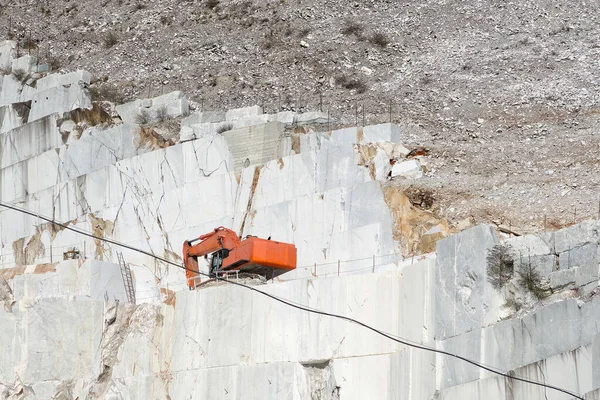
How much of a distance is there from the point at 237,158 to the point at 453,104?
6032 mm

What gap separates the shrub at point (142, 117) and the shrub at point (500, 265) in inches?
539

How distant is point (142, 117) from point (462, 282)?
44.1ft

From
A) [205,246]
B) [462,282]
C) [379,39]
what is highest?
[379,39]

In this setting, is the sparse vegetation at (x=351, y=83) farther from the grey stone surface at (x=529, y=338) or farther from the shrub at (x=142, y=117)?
the grey stone surface at (x=529, y=338)

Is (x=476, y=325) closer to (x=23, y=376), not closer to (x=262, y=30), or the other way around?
(x=23, y=376)

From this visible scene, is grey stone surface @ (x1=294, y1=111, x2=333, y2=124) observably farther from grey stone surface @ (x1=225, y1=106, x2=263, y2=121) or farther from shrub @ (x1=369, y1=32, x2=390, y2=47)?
shrub @ (x1=369, y1=32, x2=390, y2=47)

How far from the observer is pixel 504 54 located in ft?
109

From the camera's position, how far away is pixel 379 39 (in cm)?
3525

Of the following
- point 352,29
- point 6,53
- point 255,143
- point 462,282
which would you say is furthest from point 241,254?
point 6,53

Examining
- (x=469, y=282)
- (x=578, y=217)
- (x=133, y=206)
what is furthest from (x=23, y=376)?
(x=578, y=217)

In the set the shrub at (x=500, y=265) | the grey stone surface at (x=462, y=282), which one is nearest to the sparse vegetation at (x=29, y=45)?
the grey stone surface at (x=462, y=282)

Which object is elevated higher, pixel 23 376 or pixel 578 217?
pixel 578 217

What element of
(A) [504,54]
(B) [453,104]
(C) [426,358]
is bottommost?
(C) [426,358]

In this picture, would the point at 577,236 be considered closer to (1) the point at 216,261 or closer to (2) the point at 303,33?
(1) the point at 216,261
